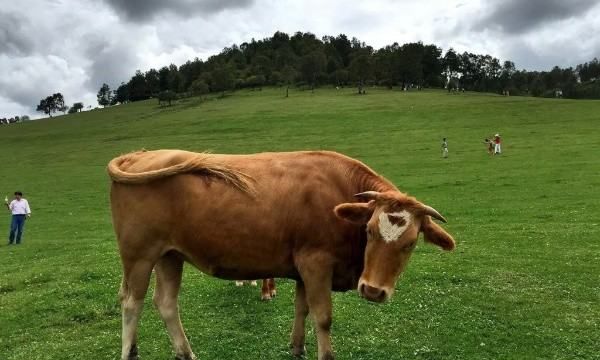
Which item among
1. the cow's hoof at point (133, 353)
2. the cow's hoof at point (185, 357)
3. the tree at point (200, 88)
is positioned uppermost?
the tree at point (200, 88)

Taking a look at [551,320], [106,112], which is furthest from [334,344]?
[106,112]

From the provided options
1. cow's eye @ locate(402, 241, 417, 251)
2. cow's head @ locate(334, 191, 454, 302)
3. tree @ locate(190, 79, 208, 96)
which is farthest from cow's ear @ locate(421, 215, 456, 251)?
tree @ locate(190, 79, 208, 96)

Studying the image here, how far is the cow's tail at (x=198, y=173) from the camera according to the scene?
7.52 meters

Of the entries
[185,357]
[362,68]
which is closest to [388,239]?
[185,357]

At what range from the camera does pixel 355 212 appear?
6.71m

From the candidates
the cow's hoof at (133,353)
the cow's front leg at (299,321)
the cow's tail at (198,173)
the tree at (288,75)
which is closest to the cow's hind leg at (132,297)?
the cow's hoof at (133,353)

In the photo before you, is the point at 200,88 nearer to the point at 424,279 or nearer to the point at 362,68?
the point at 362,68

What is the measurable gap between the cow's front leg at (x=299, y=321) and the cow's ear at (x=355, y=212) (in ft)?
5.55

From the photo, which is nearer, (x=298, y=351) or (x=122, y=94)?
(x=298, y=351)

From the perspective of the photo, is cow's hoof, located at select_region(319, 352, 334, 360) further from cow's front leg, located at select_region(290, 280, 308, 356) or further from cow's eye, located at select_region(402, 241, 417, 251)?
cow's eye, located at select_region(402, 241, 417, 251)

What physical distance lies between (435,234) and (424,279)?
583 centimetres

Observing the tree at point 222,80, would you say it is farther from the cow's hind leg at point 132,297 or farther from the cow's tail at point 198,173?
the cow's hind leg at point 132,297

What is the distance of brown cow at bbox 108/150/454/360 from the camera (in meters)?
7.10

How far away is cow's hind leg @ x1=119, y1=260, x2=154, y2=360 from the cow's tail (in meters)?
1.22
